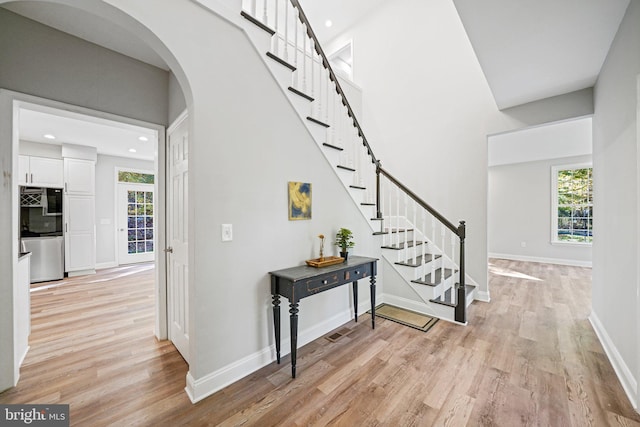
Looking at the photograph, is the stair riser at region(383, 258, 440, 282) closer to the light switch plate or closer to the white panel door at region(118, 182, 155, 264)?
the light switch plate

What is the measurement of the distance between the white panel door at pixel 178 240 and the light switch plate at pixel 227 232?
0.43 meters

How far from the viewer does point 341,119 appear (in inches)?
146

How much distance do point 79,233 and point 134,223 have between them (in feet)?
4.11

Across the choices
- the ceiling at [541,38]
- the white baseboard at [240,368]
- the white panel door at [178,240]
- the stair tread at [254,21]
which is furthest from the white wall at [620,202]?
the white panel door at [178,240]

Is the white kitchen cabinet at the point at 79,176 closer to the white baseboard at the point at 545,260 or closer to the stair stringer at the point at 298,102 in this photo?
the stair stringer at the point at 298,102

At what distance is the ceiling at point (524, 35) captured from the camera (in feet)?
5.85

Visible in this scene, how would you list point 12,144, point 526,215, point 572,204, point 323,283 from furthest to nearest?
point 526,215, point 572,204, point 323,283, point 12,144

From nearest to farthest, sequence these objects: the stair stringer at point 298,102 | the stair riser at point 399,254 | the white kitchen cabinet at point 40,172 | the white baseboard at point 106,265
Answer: the stair stringer at point 298,102, the stair riser at point 399,254, the white kitchen cabinet at point 40,172, the white baseboard at point 106,265

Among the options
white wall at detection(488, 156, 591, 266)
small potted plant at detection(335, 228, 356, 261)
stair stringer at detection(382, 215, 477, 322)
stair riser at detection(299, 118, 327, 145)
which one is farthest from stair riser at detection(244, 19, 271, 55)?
white wall at detection(488, 156, 591, 266)

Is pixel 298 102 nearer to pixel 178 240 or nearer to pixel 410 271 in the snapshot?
pixel 178 240

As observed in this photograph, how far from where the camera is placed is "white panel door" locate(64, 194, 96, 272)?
5.03m

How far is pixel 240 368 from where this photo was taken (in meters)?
1.97

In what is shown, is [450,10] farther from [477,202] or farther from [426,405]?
[426,405]

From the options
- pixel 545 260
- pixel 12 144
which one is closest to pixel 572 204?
pixel 545 260
